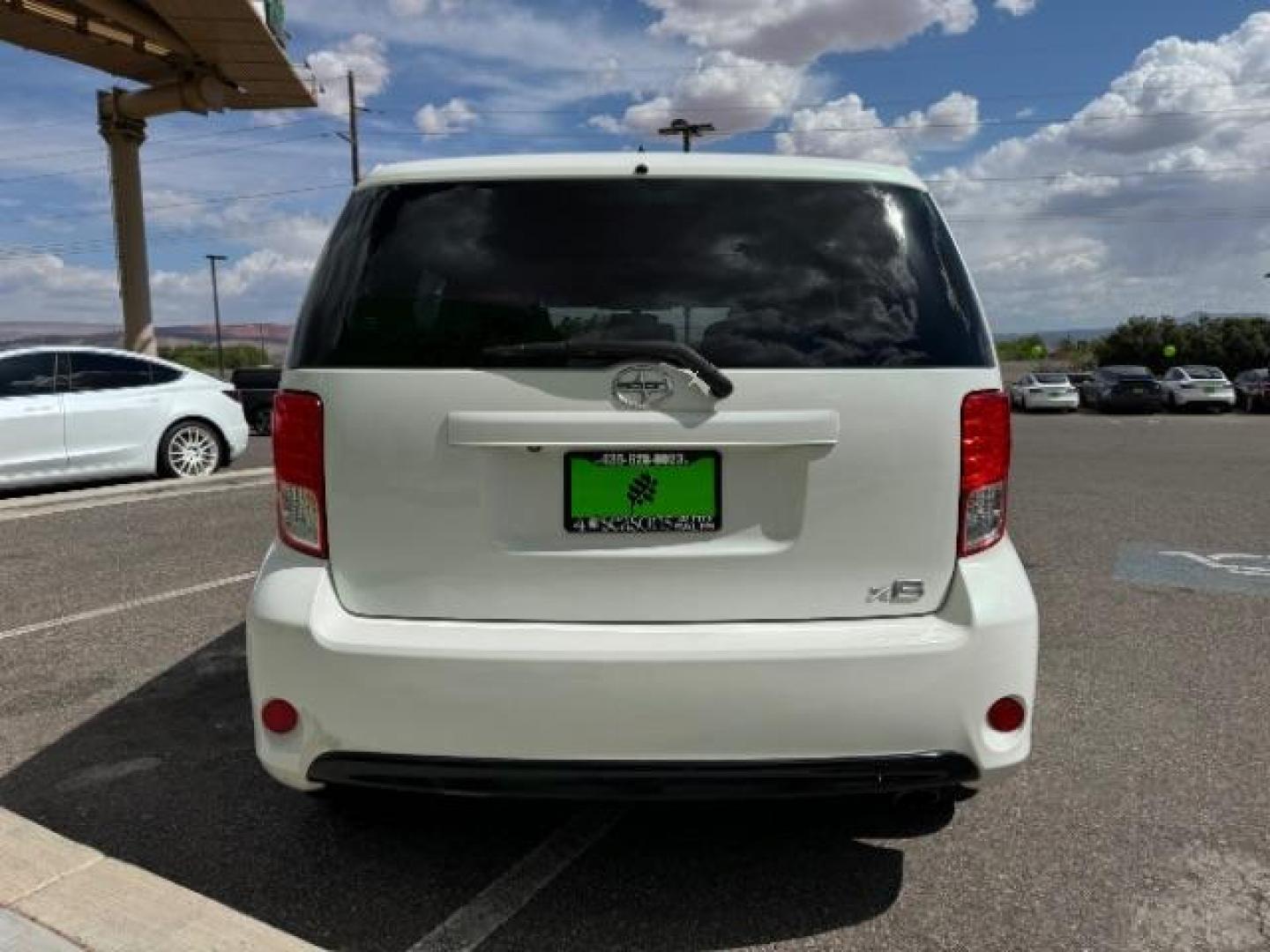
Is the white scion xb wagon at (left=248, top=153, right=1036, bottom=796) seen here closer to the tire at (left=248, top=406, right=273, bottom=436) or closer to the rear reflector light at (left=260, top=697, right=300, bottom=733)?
the rear reflector light at (left=260, top=697, right=300, bottom=733)

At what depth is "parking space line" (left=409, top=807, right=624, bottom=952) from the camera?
2.54 meters

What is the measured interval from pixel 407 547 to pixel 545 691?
0.47 meters

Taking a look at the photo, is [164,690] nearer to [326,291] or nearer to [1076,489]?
[326,291]

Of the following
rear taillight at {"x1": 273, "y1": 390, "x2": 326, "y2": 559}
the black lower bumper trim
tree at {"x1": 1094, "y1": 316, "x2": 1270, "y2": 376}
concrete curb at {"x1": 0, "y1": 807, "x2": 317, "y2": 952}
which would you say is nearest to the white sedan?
concrete curb at {"x1": 0, "y1": 807, "x2": 317, "y2": 952}

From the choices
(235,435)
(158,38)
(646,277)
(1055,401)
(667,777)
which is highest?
(158,38)

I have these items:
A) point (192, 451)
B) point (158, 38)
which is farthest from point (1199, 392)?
point (192, 451)

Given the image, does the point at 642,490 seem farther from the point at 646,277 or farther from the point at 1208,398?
the point at 1208,398

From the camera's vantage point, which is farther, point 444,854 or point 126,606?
point 126,606

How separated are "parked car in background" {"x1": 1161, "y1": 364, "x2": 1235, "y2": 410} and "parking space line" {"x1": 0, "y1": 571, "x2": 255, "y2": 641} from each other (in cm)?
3347

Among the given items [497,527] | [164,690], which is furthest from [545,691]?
[164,690]

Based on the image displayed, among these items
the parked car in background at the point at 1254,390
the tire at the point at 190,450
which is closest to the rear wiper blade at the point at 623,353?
the tire at the point at 190,450

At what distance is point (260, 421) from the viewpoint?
20125 mm

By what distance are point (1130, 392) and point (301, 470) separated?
35648 millimetres

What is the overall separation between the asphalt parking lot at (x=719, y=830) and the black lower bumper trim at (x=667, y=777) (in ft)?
1.35
